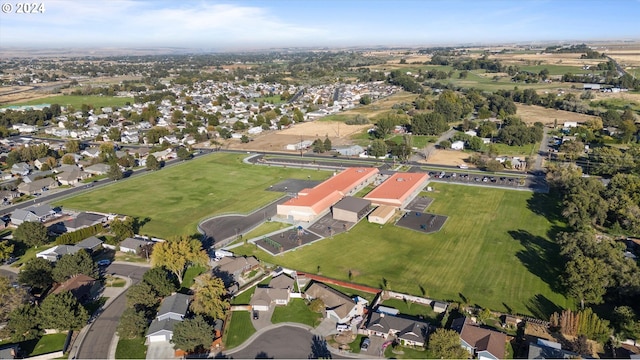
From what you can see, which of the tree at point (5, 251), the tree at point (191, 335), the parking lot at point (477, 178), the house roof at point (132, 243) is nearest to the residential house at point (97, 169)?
the tree at point (5, 251)

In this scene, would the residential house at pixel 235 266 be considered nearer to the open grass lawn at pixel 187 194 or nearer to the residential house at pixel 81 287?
the open grass lawn at pixel 187 194

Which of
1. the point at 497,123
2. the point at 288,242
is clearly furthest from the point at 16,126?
the point at 497,123

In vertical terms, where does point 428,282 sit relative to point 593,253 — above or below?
below

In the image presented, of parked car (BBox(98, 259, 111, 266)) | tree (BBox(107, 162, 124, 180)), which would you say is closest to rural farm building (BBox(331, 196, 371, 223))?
parked car (BBox(98, 259, 111, 266))

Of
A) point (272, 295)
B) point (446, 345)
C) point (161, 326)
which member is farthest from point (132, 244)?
point (446, 345)

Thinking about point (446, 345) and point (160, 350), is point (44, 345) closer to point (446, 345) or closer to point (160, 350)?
point (160, 350)

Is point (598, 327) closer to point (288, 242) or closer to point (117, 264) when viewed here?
point (288, 242)

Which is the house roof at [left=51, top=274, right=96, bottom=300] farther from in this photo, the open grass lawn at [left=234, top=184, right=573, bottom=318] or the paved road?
the open grass lawn at [left=234, top=184, right=573, bottom=318]
